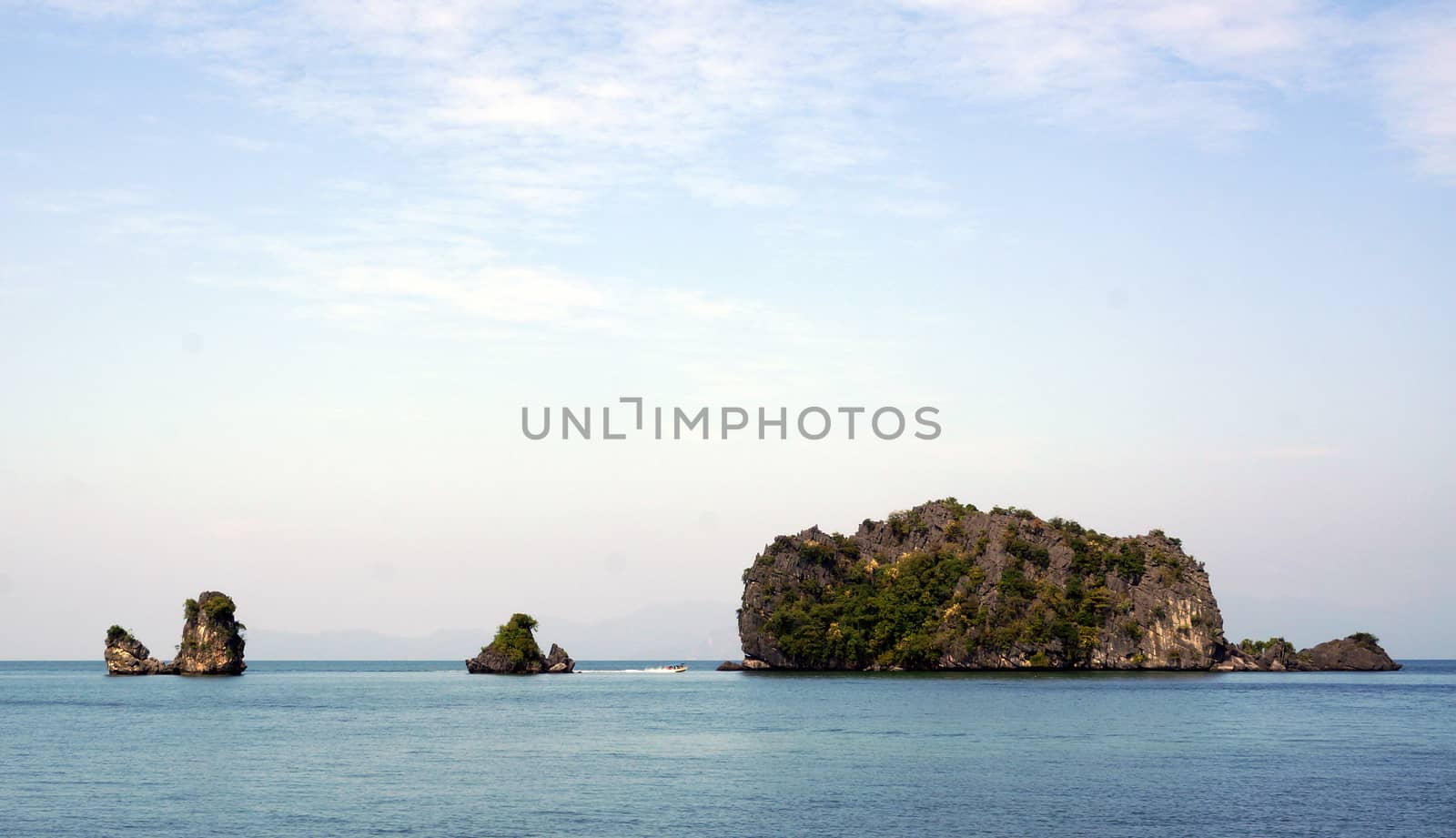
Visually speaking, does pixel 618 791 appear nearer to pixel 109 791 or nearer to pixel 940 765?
pixel 940 765

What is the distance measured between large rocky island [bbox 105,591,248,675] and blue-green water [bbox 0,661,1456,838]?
54514 millimetres

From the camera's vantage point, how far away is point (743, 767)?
65.7 meters

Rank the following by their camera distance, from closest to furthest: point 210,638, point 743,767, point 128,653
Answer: point 743,767, point 210,638, point 128,653

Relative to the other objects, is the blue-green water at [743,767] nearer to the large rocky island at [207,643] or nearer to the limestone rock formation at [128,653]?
the large rocky island at [207,643]

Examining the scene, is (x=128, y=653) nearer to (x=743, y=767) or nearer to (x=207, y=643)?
(x=207, y=643)

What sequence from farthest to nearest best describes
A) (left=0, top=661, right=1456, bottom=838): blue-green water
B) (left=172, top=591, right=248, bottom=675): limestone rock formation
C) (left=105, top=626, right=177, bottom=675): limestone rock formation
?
(left=105, top=626, right=177, bottom=675): limestone rock formation < (left=172, top=591, right=248, bottom=675): limestone rock formation < (left=0, top=661, right=1456, bottom=838): blue-green water

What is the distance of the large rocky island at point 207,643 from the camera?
18000 centimetres

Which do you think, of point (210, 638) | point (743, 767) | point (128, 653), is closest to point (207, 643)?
point (210, 638)

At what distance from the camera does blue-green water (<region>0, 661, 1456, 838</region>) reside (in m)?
48.2

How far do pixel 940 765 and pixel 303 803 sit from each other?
3220cm

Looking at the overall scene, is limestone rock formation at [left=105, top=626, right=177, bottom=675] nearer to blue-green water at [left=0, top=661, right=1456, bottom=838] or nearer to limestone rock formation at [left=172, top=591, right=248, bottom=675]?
limestone rock formation at [left=172, top=591, right=248, bottom=675]

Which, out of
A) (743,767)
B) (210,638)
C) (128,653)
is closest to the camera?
(743,767)

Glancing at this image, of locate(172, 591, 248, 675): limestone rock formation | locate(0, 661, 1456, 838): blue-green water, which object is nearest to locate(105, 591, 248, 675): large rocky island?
locate(172, 591, 248, 675): limestone rock formation

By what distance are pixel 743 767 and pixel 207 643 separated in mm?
143116
